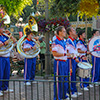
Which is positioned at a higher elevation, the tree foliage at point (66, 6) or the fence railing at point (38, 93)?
the tree foliage at point (66, 6)

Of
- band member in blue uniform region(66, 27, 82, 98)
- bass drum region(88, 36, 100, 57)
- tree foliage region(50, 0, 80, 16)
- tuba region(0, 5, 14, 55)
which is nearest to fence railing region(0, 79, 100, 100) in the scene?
band member in blue uniform region(66, 27, 82, 98)

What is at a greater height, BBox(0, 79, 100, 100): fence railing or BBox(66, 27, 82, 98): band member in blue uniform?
BBox(66, 27, 82, 98): band member in blue uniform

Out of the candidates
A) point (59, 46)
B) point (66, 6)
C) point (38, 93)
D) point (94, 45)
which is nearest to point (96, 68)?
point (94, 45)

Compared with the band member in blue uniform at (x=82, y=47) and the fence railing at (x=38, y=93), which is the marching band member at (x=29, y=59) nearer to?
the fence railing at (x=38, y=93)

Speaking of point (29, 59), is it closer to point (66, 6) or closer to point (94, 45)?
point (94, 45)

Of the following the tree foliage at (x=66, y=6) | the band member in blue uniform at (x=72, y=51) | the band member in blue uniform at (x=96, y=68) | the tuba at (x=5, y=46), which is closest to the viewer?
the band member in blue uniform at (x=72, y=51)

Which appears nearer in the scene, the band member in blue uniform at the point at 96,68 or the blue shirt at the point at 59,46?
the blue shirt at the point at 59,46

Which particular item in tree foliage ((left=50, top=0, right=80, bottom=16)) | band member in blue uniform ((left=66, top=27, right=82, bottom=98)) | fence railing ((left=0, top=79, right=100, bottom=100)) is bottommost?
fence railing ((left=0, top=79, right=100, bottom=100))

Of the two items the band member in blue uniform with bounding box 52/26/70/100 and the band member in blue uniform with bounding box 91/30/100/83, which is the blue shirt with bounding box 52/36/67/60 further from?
the band member in blue uniform with bounding box 91/30/100/83

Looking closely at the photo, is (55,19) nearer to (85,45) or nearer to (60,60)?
(85,45)

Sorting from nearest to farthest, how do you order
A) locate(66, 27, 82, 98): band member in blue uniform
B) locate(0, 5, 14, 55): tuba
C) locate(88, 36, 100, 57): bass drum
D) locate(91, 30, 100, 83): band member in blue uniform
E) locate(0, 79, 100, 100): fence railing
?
1. locate(0, 79, 100, 100): fence railing
2. locate(66, 27, 82, 98): band member in blue uniform
3. locate(0, 5, 14, 55): tuba
4. locate(88, 36, 100, 57): bass drum
5. locate(91, 30, 100, 83): band member in blue uniform

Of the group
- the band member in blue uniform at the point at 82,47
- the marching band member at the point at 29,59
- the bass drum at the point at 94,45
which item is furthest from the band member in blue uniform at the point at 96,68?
the marching band member at the point at 29,59

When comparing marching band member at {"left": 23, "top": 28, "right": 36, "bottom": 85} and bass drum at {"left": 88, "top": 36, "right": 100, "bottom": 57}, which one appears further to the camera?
marching band member at {"left": 23, "top": 28, "right": 36, "bottom": 85}

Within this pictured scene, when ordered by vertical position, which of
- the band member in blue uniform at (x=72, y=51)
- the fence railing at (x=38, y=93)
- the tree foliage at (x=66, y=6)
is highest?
the tree foliage at (x=66, y=6)
